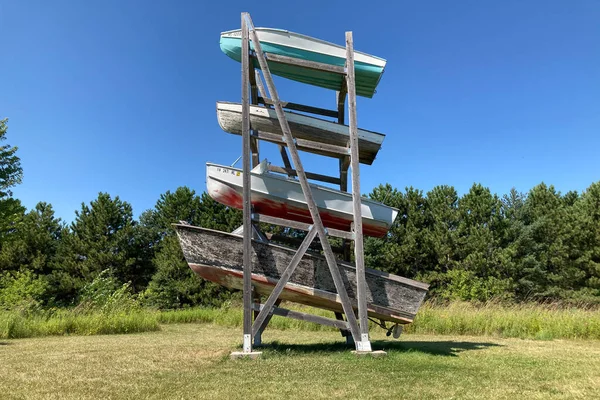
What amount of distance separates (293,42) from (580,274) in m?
31.1

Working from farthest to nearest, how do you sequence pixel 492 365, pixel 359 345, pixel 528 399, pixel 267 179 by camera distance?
pixel 267 179, pixel 359 345, pixel 492 365, pixel 528 399

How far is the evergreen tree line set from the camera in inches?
1148

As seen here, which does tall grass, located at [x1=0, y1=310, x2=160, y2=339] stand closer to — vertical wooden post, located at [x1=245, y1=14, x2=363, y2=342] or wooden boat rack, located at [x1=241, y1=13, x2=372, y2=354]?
wooden boat rack, located at [x1=241, y1=13, x2=372, y2=354]

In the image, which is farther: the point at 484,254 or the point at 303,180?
the point at 484,254

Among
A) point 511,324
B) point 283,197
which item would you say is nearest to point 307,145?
point 283,197

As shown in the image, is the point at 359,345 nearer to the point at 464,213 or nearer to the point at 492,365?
the point at 492,365

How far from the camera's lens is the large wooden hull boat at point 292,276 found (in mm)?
6543

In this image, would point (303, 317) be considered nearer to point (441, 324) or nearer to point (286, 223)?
point (286, 223)

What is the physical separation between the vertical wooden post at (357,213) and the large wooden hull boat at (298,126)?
1.36 ft

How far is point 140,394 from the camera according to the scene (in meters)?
3.71

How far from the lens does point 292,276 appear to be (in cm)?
665

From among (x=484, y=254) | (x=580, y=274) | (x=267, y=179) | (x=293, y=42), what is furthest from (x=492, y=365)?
(x=580, y=274)

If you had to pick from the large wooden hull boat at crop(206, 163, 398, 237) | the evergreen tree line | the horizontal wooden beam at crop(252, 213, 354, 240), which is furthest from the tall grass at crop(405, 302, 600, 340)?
the evergreen tree line

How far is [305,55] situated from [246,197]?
2.72 m
